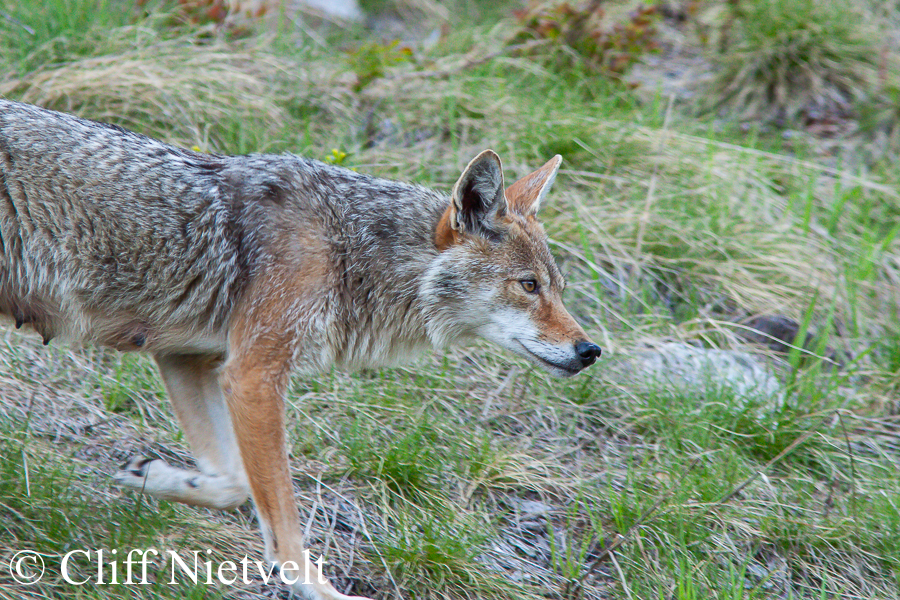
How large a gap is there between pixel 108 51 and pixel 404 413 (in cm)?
415

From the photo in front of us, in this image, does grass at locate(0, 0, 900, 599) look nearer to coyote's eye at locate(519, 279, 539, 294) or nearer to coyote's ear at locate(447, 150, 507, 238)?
coyote's eye at locate(519, 279, 539, 294)

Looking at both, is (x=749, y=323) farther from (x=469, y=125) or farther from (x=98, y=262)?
(x=98, y=262)

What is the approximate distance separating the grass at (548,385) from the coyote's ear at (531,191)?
49.2 inches

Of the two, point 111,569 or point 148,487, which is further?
point 148,487

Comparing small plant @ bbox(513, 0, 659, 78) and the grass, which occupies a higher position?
small plant @ bbox(513, 0, 659, 78)

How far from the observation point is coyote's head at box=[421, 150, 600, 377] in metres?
4.02

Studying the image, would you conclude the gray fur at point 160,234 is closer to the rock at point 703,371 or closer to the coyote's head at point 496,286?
the coyote's head at point 496,286

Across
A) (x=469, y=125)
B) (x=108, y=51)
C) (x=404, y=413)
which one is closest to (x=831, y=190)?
(x=469, y=125)

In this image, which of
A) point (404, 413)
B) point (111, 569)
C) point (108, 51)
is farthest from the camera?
point (108, 51)

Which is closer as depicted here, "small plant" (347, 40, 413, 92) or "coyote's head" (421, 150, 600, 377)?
"coyote's head" (421, 150, 600, 377)

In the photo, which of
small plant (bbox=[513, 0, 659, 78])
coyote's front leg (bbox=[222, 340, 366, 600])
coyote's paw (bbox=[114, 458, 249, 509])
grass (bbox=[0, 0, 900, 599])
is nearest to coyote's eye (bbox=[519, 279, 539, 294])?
grass (bbox=[0, 0, 900, 599])

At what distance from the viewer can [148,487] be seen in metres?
3.60

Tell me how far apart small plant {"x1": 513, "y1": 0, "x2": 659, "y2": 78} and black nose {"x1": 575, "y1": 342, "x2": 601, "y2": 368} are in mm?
4616

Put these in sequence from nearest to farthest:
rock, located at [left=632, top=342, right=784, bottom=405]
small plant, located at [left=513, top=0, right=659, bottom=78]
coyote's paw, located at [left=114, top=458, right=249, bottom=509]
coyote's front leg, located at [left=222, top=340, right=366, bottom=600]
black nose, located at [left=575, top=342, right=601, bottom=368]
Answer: coyote's front leg, located at [left=222, top=340, right=366, bottom=600] → coyote's paw, located at [left=114, top=458, right=249, bottom=509] → black nose, located at [left=575, top=342, right=601, bottom=368] → rock, located at [left=632, top=342, right=784, bottom=405] → small plant, located at [left=513, top=0, right=659, bottom=78]
